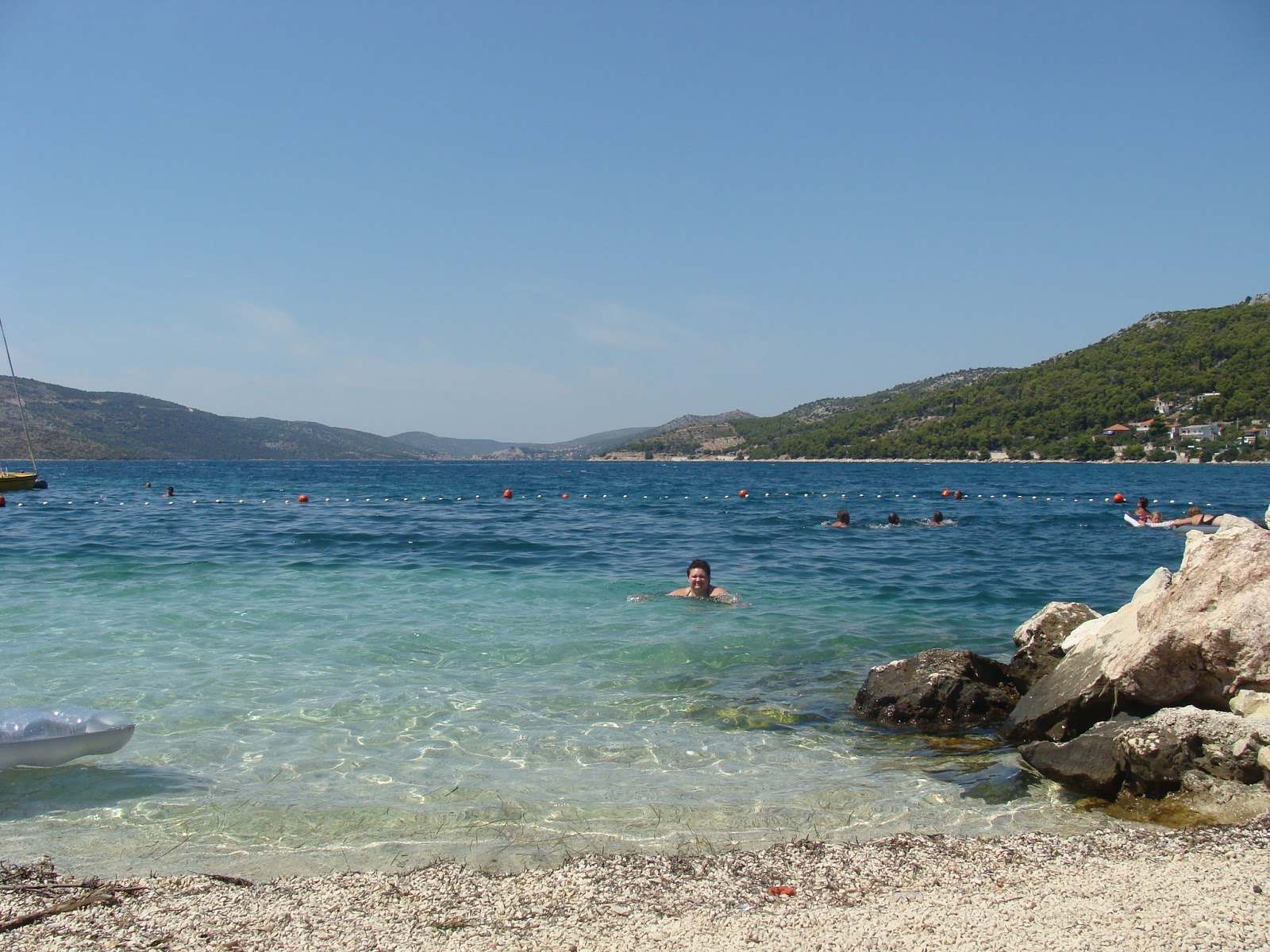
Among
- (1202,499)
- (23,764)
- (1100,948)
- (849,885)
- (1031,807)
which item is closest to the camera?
(1100,948)

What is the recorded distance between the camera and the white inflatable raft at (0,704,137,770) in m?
5.85

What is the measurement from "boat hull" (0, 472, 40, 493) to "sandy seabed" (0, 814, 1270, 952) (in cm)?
4348

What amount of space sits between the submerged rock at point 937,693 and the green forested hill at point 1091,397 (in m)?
116

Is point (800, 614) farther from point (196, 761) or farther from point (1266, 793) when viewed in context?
point (196, 761)

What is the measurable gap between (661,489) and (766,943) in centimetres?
5322

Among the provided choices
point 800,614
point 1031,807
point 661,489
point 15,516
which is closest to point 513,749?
point 1031,807

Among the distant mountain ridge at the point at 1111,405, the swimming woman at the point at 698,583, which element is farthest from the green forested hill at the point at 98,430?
the swimming woman at the point at 698,583

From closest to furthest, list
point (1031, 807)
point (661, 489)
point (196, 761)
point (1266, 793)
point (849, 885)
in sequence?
point (849, 885)
point (1266, 793)
point (1031, 807)
point (196, 761)
point (661, 489)

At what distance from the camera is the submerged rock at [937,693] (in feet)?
24.8

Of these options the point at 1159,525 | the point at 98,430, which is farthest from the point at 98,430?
the point at 1159,525

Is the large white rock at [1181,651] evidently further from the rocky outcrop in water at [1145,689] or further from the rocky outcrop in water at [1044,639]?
the rocky outcrop in water at [1044,639]

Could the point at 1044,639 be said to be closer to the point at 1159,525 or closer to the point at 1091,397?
the point at 1159,525

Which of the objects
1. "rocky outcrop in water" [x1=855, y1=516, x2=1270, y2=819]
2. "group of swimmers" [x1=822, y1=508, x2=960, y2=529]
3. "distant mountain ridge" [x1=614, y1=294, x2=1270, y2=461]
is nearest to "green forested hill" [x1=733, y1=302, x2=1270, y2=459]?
"distant mountain ridge" [x1=614, y1=294, x2=1270, y2=461]

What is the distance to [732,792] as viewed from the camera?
231 inches
